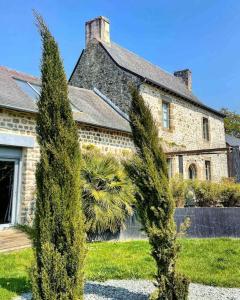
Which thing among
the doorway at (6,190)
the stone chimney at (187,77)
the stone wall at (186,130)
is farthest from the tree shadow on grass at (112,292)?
the stone chimney at (187,77)

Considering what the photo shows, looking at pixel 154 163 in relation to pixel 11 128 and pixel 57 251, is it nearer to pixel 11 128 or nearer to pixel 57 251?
pixel 57 251

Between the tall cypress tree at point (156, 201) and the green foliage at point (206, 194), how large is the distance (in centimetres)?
553

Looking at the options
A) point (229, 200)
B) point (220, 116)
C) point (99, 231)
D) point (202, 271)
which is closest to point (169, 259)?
point (202, 271)

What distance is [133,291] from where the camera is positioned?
4.00 metres

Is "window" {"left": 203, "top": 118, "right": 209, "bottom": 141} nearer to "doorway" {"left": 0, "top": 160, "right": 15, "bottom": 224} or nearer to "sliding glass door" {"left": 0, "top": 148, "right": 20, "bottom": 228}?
"sliding glass door" {"left": 0, "top": 148, "right": 20, "bottom": 228}

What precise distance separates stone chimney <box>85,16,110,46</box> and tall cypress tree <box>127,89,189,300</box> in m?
13.6

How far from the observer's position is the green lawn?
4.39m

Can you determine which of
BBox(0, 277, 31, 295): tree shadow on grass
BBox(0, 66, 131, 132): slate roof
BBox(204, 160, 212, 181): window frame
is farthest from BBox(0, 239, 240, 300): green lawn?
BBox(204, 160, 212, 181): window frame

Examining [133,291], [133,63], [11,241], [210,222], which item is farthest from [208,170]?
[133,291]

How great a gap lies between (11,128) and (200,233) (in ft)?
19.0

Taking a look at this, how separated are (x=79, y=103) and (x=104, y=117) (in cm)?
116

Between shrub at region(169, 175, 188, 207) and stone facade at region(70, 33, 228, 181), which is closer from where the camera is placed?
shrub at region(169, 175, 188, 207)

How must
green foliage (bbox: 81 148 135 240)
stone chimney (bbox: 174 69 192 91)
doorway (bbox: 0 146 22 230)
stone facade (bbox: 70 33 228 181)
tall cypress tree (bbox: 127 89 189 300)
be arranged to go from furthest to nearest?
stone chimney (bbox: 174 69 192 91) < stone facade (bbox: 70 33 228 181) < doorway (bbox: 0 146 22 230) < green foliage (bbox: 81 148 135 240) < tall cypress tree (bbox: 127 89 189 300)

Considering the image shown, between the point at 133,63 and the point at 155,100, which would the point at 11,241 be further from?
the point at 133,63
